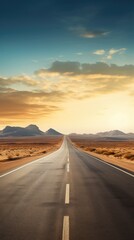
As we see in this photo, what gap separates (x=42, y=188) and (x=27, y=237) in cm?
638

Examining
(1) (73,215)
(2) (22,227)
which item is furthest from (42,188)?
(2) (22,227)

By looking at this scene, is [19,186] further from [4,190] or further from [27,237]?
[27,237]

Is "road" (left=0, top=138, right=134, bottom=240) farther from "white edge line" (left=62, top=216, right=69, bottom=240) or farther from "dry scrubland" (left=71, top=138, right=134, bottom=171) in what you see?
"dry scrubland" (left=71, top=138, right=134, bottom=171)

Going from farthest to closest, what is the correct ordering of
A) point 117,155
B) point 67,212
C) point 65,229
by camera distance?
point 117,155 → point 67,212 → point 65,229

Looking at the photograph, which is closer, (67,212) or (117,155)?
(67,212)

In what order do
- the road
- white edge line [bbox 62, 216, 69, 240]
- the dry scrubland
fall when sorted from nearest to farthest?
white edge line [bbox 62, 216, 69, 240] < the road < the dry scrubland

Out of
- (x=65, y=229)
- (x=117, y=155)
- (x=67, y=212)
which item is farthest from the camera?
(x=117, y=155)

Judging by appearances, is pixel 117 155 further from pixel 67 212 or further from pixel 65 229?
pixel 65 229

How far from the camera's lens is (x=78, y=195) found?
10.6 meters

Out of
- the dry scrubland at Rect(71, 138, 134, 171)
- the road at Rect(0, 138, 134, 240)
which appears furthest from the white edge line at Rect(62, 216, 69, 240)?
the dry scrubland at Rect(71, 138, 134, 171)

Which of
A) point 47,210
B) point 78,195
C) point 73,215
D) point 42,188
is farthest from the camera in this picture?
point 42,188

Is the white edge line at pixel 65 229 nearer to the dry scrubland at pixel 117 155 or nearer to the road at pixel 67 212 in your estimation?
the road at pixel 67 212

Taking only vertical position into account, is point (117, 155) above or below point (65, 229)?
above

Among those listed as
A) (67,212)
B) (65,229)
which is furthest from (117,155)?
(65,229)
